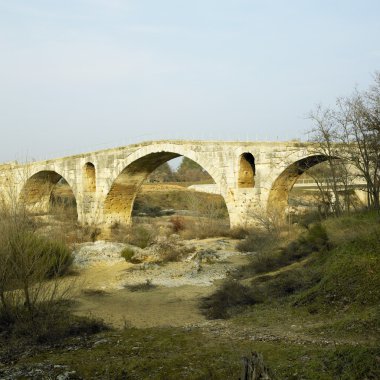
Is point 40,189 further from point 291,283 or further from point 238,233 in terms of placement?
point 291,283

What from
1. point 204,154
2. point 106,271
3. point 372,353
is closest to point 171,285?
point 106,271

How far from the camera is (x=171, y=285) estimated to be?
12.8 m

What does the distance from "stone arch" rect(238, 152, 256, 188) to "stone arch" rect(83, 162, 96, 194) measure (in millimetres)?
10658

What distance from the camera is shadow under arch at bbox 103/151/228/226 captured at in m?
26.3

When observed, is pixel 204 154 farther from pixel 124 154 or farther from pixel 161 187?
pixel 161 187

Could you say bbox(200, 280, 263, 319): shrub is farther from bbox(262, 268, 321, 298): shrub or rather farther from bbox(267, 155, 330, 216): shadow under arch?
bbox(267, 155, 330, 216): shadow under arch

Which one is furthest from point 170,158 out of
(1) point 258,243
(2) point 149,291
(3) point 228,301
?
(3) point 228,301

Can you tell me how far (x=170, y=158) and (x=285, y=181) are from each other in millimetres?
7462

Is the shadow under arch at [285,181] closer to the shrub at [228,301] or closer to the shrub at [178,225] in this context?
the shrub at [178,225]

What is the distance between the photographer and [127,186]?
2833 cm

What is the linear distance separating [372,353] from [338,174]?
14700 mm

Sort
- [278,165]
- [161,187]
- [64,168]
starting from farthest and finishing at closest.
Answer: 1. [161,187]
2. [64,168]
3. [278,165]

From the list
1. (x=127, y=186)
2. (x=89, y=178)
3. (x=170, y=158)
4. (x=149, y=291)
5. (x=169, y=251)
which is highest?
(x=170, y=158)

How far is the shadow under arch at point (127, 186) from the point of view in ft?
86.3
